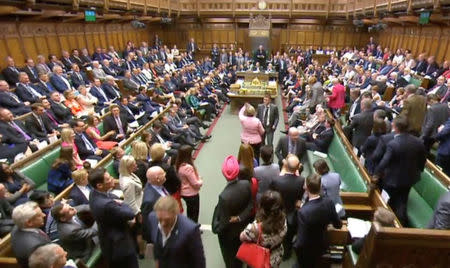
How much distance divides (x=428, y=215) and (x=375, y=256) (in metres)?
2.07

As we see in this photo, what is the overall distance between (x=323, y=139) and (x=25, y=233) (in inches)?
184

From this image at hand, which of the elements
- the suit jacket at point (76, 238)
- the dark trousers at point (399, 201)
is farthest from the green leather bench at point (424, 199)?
the suit jacket at point (76, 238)

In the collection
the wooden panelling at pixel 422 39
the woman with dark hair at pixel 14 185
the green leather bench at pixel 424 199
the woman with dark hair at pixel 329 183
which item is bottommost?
the green leather bench at pixel 424 199

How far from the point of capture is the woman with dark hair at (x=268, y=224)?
7.90 ft

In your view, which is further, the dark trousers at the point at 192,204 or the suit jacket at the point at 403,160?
the dark trousers at the point at 192,204

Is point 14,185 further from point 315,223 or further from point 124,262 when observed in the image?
point 315,223

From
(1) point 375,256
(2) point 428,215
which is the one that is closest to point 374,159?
(2) point 428,215

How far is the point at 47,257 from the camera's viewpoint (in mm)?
Result: 1960

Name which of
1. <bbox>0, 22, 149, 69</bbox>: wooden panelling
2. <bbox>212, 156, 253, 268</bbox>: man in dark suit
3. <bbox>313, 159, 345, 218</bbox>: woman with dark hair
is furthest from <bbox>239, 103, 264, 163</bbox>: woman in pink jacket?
<bbox>0, 22, 149, 69</bbox>: wooden panelling

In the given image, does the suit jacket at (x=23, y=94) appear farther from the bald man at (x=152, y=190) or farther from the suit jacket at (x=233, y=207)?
the suit jacket at (x=233, y=207)

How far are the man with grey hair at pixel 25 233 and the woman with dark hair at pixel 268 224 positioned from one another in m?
1.58

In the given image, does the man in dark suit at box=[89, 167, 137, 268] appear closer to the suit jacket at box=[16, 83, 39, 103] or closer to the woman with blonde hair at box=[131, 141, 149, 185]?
the woman with blonde hair at box=[131, 141, 149, 185]

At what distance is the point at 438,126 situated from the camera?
196 inches

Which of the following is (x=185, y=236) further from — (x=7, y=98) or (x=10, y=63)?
(x=10, y=63)
